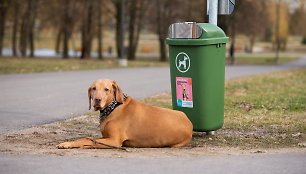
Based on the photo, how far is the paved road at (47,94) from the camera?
31.6 feet

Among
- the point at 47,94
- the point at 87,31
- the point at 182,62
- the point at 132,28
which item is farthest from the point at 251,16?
the point at 182,62

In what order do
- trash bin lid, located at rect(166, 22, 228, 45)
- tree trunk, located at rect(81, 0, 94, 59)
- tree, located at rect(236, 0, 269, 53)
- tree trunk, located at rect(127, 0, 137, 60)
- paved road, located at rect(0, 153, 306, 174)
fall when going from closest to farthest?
1. paved road, located at rect(0, 153, 306, 174)
2. trash bin lid, located at rect(166, 22, 228, 45)
3. tree trunk, located at rect(81, 0, 94, 59)
4. tree trunk, located at rect(127, 0, 137, 60)
5. tree, located at rect(236, 0, 269, 53)

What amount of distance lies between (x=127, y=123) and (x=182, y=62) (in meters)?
1.32

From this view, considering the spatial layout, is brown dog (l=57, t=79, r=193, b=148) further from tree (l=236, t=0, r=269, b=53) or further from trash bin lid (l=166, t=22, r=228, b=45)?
tree (l=236, t=0, r=269, b=53)

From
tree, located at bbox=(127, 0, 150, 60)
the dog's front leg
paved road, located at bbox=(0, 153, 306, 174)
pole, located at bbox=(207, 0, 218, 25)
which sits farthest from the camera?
tree, located at bbox=(127, 0, 150, 60)

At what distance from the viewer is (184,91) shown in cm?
744

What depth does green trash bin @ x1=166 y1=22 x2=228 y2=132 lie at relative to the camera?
723 cm

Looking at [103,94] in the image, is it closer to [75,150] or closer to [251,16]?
[75,150]

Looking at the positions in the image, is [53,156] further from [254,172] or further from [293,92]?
[293,92]

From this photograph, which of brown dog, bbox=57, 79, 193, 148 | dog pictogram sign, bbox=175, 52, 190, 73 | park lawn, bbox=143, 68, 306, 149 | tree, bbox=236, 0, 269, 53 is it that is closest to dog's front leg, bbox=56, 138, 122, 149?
brown dog, bbox=57, 79, 193, 148

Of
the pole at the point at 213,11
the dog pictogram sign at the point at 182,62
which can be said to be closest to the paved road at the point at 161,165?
the dog pictogram sign at the point at 182,62

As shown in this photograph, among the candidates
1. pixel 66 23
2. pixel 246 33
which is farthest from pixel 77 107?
pixel 246 33

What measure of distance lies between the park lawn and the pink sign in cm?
49

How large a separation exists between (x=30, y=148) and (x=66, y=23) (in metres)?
32.0
